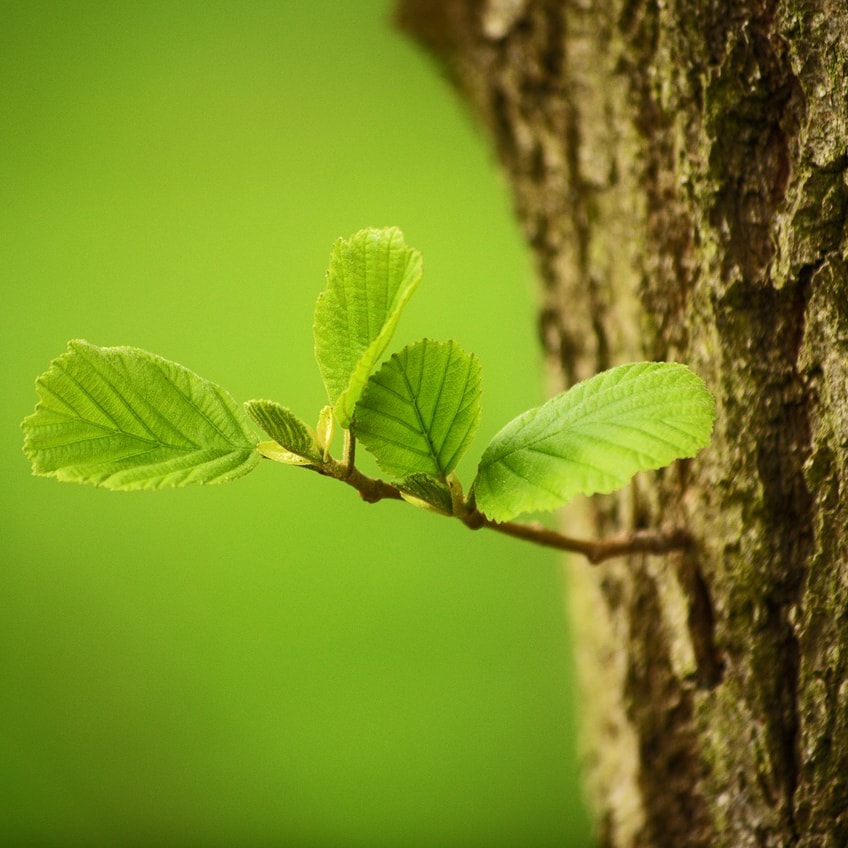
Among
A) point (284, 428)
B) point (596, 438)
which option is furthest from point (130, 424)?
point (596, 438)

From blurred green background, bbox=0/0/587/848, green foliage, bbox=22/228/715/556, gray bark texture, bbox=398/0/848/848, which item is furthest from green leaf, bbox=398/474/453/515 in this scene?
blurred green background, bbox=0/0/587/848

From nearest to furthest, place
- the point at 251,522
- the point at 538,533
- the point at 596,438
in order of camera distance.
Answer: the point at 596,438, the point at 538,533, the point at 251,522

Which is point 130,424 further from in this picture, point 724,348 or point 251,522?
point 251,522

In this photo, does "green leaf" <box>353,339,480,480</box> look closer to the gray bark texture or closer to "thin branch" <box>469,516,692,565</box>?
"thin branch" <box>469,516,692,565</box>

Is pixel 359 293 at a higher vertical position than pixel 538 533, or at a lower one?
higher

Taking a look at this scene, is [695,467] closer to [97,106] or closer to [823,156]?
[823,156]

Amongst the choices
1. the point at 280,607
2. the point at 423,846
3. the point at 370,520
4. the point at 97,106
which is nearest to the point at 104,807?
the point at 280,607

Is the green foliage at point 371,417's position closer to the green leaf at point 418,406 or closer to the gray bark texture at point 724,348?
the green leaf at point 418,406
